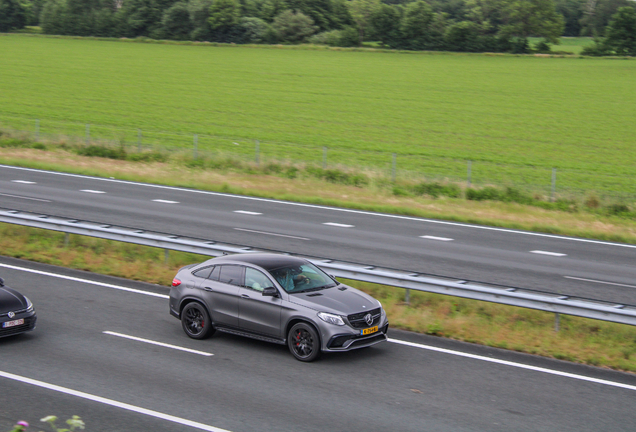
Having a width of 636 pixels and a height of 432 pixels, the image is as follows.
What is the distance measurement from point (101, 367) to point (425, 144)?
33.4 m

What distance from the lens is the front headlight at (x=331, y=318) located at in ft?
34.0

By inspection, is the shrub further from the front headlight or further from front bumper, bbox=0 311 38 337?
the front headlight

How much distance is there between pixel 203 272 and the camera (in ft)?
38.8

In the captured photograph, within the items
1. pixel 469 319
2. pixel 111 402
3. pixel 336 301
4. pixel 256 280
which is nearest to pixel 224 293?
pixel 256 280

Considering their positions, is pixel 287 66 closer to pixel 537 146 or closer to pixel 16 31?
pixel 537 146

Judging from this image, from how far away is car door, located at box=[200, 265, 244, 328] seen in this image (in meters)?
11.2

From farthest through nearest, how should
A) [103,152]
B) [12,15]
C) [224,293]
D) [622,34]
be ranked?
[12,15], [622,34], [103,152], [224,293]

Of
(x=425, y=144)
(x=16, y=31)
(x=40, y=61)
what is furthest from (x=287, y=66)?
(x=16, y=31)

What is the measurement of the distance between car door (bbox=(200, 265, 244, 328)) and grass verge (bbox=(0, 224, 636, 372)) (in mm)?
3010

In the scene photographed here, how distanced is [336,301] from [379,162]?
25144mm

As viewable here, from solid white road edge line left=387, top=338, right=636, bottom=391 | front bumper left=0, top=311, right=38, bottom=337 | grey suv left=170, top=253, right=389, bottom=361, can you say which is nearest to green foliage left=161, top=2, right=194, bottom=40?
grey suv left=170, top=253, right=389, bottom=361

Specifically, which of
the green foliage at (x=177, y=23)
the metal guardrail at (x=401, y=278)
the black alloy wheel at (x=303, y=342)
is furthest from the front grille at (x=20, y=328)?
the green foliage at (x=177, y=23)

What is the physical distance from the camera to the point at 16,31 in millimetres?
104188

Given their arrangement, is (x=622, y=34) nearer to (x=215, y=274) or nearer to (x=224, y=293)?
(x=215, y=274)
